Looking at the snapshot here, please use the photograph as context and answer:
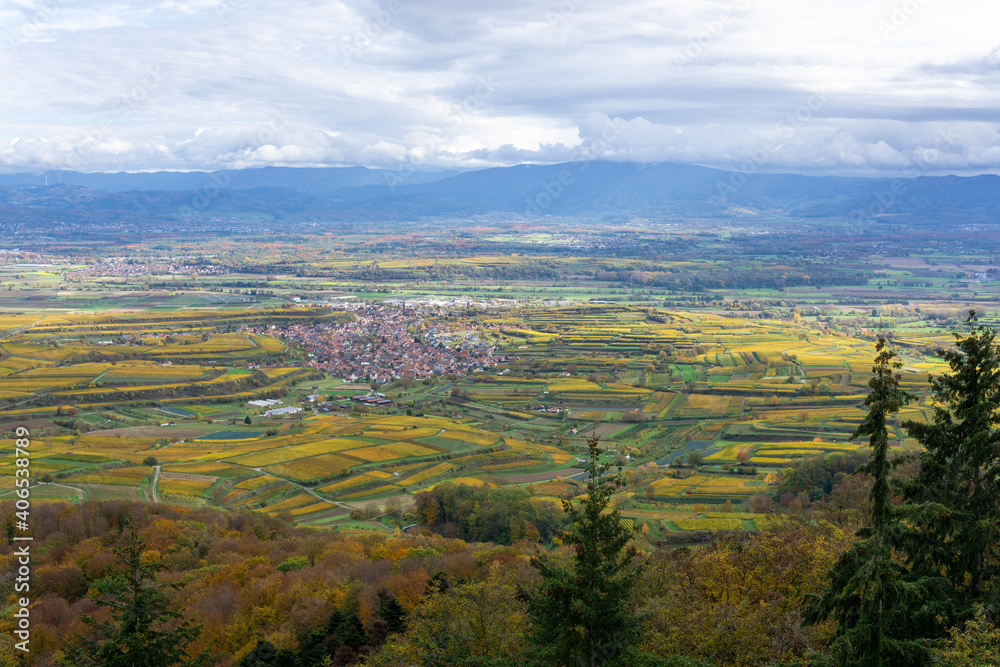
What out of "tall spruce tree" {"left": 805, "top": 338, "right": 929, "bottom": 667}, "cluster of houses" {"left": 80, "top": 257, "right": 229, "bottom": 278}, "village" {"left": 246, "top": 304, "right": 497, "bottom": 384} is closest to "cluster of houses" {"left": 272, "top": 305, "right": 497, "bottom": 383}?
"village" {"left": 246, "top": 304, "right": 497, "bottom": 384}

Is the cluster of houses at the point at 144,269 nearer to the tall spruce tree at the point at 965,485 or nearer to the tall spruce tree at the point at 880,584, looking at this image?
the tall spruce tree at the point at 965,485

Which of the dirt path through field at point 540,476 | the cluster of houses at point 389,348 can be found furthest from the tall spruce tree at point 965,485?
the cluster of houses at point 389,348

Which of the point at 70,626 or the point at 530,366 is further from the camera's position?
the point at 530,366

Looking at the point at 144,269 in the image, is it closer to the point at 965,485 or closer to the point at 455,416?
the point at 455,416

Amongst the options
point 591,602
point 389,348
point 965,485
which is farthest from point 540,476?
point 389,348

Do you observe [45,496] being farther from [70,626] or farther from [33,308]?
[33,308]

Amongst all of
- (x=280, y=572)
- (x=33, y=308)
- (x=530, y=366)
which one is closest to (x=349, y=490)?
(x=280, y=572)

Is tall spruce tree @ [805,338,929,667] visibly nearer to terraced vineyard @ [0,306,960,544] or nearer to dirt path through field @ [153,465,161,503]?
terraced vineyard @ [0,306,960,544]

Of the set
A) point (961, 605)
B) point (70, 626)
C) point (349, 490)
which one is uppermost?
point (961, 605)
